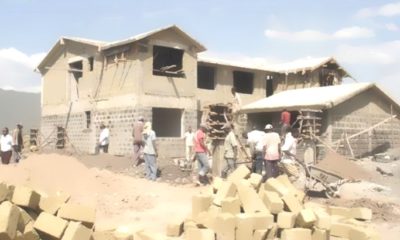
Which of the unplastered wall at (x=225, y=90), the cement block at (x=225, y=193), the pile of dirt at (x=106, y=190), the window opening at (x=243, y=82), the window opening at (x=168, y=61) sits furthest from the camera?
the window opening at (x=243, y=82)

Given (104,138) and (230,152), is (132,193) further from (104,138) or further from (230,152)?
(104,138)

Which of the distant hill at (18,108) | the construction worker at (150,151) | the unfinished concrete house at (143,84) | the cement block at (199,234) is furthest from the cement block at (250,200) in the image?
the distant hill at (18,108)

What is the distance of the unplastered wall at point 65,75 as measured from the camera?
21.0 metres

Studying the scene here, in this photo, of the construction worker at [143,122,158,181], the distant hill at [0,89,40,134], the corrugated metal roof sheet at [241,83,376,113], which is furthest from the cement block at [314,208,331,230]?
the distant hill at [0,89,40,134]

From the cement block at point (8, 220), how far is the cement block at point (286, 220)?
3.41 metres

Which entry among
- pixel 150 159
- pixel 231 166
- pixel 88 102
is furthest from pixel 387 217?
pixel 88 102

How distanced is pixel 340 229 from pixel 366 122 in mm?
13256

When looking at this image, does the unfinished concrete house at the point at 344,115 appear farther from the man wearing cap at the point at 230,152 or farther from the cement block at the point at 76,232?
the cement block at the point at 76,232

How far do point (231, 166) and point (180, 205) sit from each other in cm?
285

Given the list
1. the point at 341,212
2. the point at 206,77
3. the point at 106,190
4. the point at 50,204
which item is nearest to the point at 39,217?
the point at 50,204

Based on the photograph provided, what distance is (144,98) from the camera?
18625mm

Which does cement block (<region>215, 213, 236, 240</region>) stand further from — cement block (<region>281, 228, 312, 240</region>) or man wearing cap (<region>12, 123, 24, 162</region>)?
man wearing cap (<region>12, 123, 24, 162</region>)

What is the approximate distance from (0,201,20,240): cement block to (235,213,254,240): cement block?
2.79m

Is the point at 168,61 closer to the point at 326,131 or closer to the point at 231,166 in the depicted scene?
the point at 326,131
